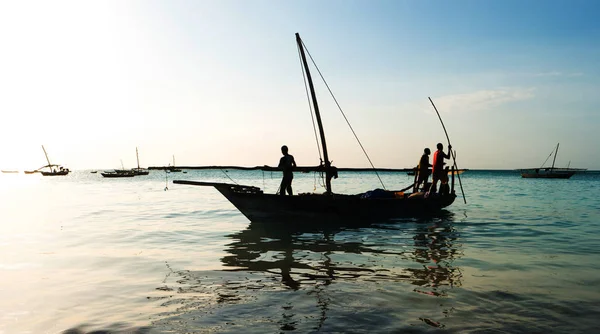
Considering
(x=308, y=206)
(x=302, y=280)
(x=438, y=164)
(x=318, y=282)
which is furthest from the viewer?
(x=438, y=164)

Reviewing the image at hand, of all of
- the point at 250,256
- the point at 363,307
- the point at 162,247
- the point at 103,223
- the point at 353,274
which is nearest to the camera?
the point at 363,307

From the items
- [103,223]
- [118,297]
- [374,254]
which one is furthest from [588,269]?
[103,223]

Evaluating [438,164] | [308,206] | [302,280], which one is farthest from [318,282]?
[438,164]

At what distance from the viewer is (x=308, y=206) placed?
49.8 ft

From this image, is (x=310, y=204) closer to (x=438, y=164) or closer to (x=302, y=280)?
(x=438, y=164)

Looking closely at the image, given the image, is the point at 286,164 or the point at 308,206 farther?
the point at 308,206

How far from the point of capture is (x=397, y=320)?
17.9ft

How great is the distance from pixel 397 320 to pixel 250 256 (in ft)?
18.0

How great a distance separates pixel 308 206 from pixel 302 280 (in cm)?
751

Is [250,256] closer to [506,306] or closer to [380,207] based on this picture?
[506,306]

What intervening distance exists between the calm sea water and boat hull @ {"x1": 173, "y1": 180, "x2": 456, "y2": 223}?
2.14 ft

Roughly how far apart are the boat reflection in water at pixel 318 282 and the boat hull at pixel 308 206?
1.66 meters

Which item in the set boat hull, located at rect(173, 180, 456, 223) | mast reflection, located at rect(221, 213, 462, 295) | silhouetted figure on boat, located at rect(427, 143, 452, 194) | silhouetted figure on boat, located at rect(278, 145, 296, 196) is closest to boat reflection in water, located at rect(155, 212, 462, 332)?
mast reflection, located at rect(221, 213, 462, 295)

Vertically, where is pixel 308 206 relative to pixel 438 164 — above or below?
below
